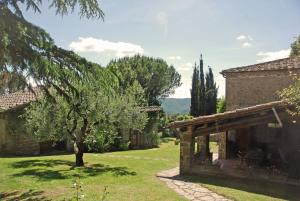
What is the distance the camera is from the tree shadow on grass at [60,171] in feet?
51.5

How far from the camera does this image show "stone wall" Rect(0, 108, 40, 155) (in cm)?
2520

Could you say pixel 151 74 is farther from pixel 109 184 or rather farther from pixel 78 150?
pixel 109 184

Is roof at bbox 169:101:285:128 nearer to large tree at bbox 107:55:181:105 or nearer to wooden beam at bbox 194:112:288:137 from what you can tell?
wooden beam at bbox 194:112:288:137

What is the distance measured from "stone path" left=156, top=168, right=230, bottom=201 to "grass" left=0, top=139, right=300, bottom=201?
1.06 ft

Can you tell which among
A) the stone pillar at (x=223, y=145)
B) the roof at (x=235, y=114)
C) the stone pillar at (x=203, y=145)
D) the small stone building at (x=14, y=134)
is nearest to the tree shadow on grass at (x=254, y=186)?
the roof at (x=235, y=114)

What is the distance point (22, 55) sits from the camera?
328 inches

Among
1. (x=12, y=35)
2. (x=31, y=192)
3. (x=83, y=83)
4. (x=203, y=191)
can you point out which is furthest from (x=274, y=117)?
(x=12, y=35)

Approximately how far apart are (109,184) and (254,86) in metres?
10.9

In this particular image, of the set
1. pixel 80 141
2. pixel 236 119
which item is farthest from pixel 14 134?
pixel 236 119

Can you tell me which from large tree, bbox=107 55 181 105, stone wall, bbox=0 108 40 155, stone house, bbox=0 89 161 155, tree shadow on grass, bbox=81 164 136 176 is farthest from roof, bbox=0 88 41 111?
large tree, bbox=107 55 181 105

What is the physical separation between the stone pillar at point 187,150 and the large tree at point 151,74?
105ft

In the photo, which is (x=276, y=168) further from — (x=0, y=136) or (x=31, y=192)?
(x=0, y=136)

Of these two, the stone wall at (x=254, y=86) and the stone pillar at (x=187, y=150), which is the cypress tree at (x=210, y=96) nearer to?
the stone wall at (x=254, y=86)

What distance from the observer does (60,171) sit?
16.8 meters
